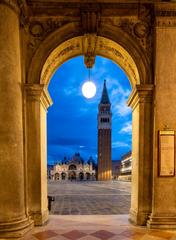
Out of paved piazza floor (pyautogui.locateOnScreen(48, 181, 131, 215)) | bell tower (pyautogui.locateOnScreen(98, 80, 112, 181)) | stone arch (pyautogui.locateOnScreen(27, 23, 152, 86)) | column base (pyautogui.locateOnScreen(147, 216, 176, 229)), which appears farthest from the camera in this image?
bell tower (pyautogui.locateOnScreen(98, 80, 112, 181))

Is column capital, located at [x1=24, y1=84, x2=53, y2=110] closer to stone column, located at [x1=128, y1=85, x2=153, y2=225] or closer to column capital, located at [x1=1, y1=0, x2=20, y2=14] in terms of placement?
column capital, located at [x1=1, y1=0, x2=20, y2=14]

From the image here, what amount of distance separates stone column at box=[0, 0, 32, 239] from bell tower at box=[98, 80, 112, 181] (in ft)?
260

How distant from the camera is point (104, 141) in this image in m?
93.2

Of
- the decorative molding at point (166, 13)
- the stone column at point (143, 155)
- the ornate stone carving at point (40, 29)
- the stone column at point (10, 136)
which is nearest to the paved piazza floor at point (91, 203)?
the stone column at point (143, 155)

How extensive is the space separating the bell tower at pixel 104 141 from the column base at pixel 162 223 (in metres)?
78.1

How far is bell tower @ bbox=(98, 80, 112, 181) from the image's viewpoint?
3352 inches

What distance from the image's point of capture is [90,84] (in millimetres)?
7879

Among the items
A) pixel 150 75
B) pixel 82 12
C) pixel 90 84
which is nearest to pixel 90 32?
pixel 82 12

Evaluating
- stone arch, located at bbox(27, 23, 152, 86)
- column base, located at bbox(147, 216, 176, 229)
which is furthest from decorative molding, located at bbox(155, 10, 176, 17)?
column base, located at bbox(147, 216, 176, 229)

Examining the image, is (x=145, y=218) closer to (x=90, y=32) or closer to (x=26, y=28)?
(x=90, y=32)

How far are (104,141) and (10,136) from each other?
87943 millimetres

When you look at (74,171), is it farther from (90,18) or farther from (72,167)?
(90,18)

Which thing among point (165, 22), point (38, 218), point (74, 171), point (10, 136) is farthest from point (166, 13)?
point (74, 171)

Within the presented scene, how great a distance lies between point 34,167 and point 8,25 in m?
3.83
